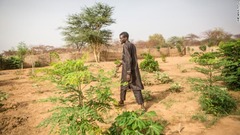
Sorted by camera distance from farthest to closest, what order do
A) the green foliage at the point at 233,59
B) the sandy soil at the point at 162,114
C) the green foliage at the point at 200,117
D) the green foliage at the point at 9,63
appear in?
the green foliage at the point at 9,63 → the green foliage at the point at 233,59 → the green foliage at the point at 200,117 → the sandy soil at the point at 162,114

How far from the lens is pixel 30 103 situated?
18.2 ft

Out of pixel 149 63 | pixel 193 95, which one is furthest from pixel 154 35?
pixel 193 95

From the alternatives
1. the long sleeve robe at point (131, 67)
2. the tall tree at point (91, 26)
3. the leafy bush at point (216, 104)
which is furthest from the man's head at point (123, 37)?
the tall tree at point (91, 26)

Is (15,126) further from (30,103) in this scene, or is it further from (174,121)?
(174,121)

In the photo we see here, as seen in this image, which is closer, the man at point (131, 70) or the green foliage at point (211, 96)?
the green foliage at point (211, 96)

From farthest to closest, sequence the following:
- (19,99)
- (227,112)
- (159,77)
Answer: (159,77) → (19,99) → (227,112)

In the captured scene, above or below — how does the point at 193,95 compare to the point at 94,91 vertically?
below

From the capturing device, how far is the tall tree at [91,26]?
72.1ft

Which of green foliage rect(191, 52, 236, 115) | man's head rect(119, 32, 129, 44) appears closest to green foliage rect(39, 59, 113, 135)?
man's head rect(119, 32, 129, 44)

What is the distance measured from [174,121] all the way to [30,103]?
4.35 m

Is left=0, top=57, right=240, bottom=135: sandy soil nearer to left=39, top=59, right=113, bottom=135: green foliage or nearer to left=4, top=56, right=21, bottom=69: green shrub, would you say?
left=39, top=59, right=113, bottom=135: green foliage

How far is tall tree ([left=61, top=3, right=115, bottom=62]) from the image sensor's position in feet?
72.1

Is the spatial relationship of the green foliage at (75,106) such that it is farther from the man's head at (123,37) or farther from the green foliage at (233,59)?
the green foliage at (233,59)

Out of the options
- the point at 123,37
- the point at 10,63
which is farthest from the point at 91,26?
the point at 123,37
